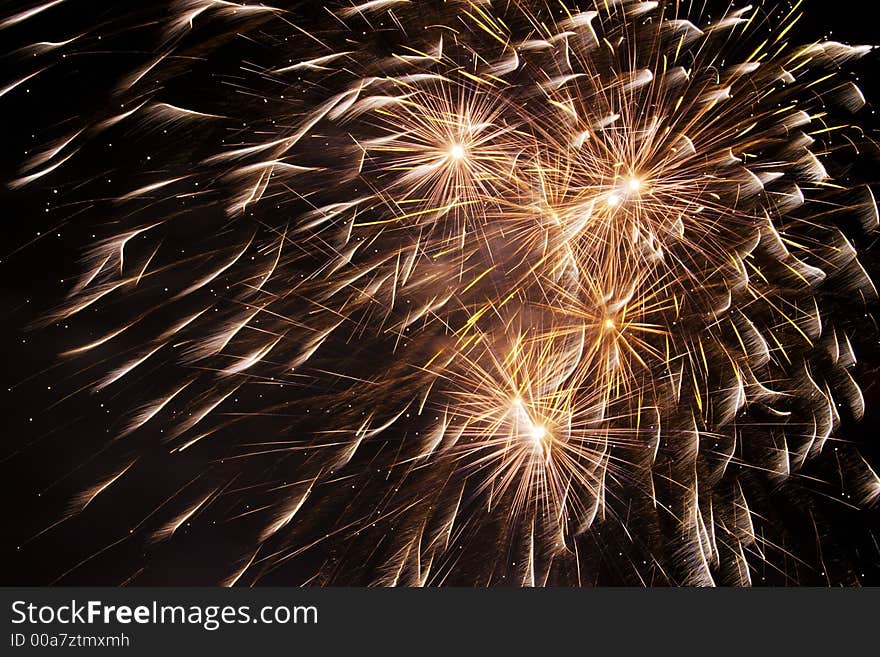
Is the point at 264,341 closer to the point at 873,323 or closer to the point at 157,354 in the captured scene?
the point at 157,354

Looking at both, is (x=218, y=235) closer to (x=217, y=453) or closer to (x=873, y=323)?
(x=217, y=453)

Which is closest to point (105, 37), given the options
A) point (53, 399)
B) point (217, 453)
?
point (53, 399)

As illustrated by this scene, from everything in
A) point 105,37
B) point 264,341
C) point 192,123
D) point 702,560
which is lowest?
point 702,560

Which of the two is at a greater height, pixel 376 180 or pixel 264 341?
pixel 376 180

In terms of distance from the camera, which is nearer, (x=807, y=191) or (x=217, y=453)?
(x=217, y=453)

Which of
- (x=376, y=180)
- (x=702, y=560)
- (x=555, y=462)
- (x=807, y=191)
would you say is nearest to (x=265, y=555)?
(x=555, y=462)

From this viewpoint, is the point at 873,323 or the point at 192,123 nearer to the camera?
the point at 192,123
